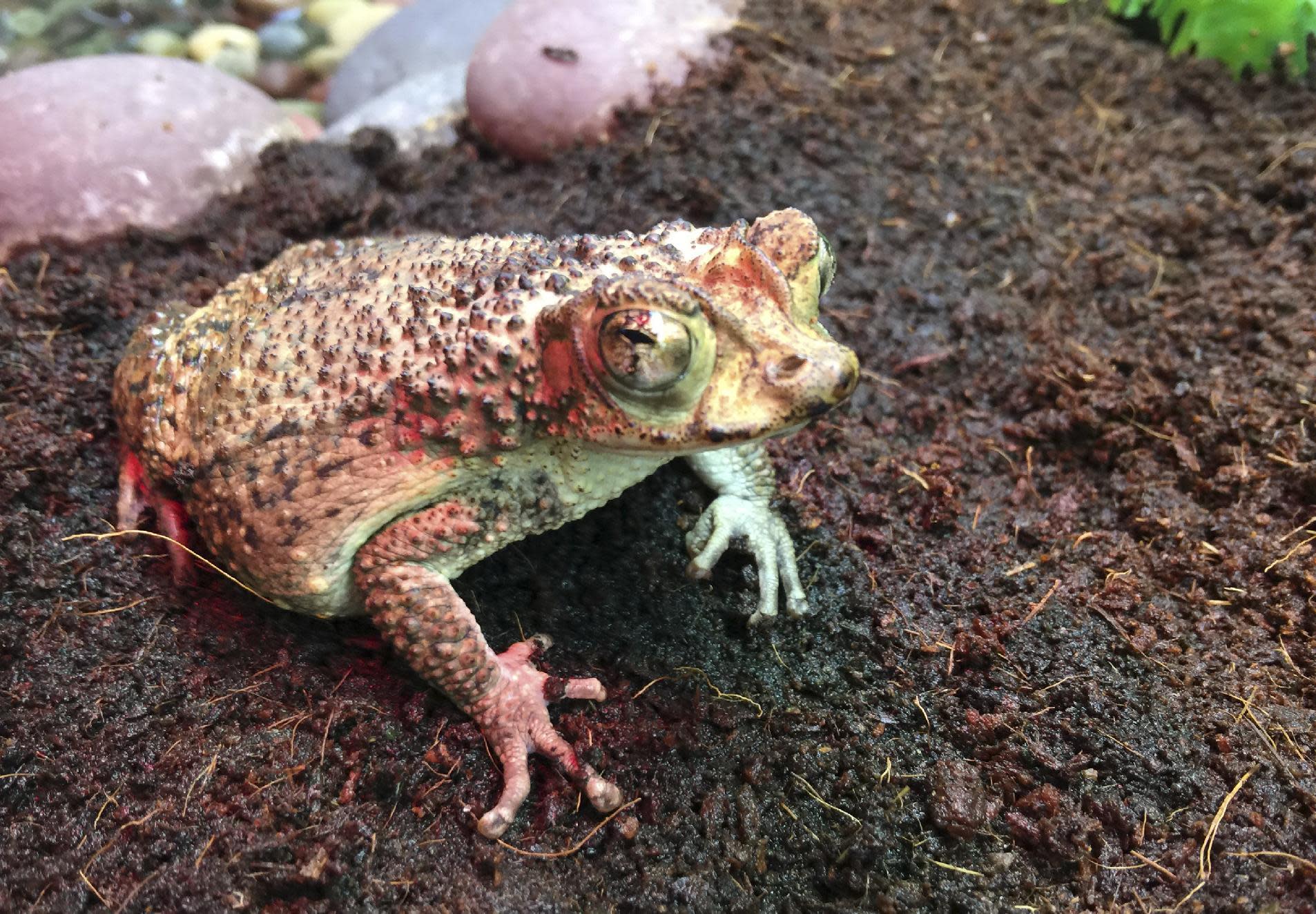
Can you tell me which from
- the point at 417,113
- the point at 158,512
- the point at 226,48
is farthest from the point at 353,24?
the point at 158,512

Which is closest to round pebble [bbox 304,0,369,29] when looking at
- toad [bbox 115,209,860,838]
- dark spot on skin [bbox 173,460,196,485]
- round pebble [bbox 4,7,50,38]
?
round pebble [bbox 4,7,50,38]

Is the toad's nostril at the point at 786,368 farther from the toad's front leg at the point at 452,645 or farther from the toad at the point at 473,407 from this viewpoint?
the toad's front leg at the point at 452,645

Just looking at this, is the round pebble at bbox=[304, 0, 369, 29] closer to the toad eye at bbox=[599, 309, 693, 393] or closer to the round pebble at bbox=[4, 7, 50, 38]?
the round pebble at bbox=[4, 7, 50, 38]

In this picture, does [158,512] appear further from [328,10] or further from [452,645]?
[328,10]

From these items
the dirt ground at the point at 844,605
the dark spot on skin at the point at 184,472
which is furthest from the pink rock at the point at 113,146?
the dark spot on skin at the point at 184,472

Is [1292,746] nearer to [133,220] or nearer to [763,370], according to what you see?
[763,370]
